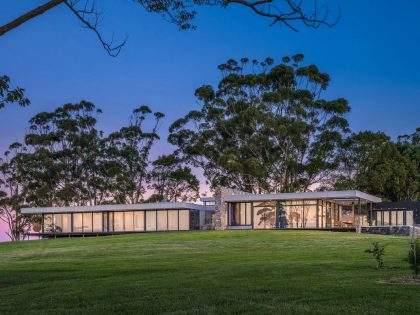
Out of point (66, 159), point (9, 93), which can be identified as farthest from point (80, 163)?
point (9, 93)

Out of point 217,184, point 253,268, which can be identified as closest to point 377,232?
point 217,184

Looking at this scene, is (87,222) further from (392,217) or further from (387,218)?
(392,217)

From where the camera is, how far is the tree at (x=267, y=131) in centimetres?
4666

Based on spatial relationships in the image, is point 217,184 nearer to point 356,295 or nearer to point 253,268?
point 253,268

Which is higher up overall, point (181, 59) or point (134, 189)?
point (181, 59)

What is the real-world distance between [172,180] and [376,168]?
18012mm

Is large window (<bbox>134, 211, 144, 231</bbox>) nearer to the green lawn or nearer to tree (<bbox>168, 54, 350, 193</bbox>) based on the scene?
tree (<bbox>168, 54, 350, 193</bbox>)

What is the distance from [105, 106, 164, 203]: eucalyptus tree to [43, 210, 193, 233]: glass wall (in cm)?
533

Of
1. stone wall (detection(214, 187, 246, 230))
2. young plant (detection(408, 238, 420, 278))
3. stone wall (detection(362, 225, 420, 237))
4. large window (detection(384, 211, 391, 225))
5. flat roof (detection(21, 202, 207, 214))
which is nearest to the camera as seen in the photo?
young plant (detection(408, 238, 420, 278))

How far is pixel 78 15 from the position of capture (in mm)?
9352

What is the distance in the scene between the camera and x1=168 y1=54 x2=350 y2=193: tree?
153 feet

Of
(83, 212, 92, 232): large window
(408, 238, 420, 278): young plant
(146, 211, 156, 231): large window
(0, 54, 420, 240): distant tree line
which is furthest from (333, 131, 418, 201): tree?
(408, 238, 420, 278): young plant

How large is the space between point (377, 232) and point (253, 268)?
79.3 feet

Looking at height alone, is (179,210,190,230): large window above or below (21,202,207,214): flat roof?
below
